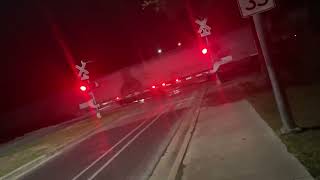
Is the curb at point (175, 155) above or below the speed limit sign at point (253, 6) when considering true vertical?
below

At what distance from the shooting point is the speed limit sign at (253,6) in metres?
9.60

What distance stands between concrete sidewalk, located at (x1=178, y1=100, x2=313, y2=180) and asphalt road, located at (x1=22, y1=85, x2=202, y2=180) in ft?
4.36

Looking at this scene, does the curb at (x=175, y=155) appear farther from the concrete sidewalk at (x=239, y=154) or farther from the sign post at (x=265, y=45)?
the sign post at (x=265, y=45)

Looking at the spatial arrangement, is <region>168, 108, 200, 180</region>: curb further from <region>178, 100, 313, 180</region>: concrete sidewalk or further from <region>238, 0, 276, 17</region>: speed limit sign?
<region>238, 0, 276, 17</region>: speed limit sign

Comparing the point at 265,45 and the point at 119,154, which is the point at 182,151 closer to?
the point at 265,45

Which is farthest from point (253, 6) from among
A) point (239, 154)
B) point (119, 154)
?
point (119, 154)

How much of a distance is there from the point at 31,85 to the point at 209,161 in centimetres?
4008

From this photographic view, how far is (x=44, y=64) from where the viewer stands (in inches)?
1929

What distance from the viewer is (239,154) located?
9148 millimetres

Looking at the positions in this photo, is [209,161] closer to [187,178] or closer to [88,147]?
[187,178]

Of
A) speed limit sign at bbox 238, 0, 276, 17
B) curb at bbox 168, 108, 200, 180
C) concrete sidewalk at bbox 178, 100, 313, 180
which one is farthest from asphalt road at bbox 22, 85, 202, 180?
speed limit sign at bbox 238, 0, 276, 17

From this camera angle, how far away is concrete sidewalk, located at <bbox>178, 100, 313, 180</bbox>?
7527 millimetres

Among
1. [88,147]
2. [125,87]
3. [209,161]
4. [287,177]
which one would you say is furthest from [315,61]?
[125,87]

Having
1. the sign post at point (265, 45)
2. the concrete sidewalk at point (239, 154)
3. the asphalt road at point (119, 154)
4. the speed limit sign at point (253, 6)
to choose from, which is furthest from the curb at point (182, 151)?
the speed limit sign at point (253, 6)
